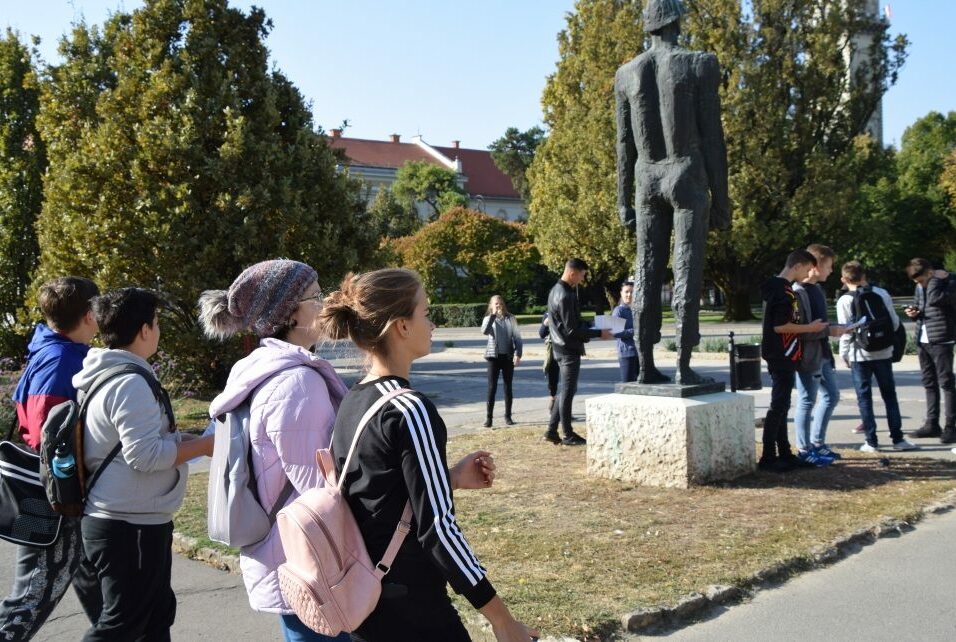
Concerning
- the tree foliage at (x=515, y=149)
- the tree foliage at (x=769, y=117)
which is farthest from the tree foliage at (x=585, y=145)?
the tree foliage at (x=515, y=149)

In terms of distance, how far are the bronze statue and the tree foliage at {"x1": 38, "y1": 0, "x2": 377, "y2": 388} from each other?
6.81 metres

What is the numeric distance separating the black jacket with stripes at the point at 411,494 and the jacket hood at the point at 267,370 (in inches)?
12.6

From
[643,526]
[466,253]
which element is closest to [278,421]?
[643,526]

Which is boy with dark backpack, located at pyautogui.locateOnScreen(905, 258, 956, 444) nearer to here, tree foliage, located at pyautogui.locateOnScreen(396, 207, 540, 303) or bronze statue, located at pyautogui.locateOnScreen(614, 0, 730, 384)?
bronze statue, located at pyautogui.locateOnScreen(614, 0, 730, 384)

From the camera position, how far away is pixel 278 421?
2.47 meters

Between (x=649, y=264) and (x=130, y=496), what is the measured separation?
17.3 feet

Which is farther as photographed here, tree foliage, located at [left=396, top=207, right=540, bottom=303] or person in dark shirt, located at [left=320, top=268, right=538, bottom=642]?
tree foliage, located at [left=396, top=207, right=540, bottom=303]

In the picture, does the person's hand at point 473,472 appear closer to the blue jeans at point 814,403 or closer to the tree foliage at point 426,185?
the blue jeans at point 814,403

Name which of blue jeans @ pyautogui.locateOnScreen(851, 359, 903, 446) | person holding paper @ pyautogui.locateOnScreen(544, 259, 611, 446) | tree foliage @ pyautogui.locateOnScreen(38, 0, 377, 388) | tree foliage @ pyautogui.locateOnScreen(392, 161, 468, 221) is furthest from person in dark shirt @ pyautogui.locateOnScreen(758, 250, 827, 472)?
tree foliage @ pyautogui.locateOnScreen(392, 161, 468, 221)

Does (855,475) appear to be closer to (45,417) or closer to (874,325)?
(874,325)

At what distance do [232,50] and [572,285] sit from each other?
24.6 ft

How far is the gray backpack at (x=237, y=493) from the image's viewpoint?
8.31ft

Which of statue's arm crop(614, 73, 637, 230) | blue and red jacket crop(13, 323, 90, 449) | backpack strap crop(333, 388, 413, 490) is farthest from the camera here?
statue's arm crop(614, 73, 637, 230)

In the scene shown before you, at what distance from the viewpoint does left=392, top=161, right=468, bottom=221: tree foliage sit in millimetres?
69562
